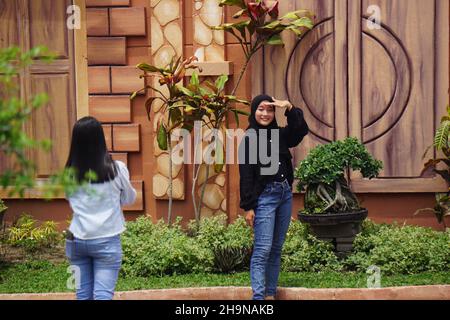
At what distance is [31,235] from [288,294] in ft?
9.45

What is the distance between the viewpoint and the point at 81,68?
338 inches

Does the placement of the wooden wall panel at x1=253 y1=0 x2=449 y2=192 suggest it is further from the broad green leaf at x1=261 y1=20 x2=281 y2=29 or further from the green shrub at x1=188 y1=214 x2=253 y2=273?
the green shrub at x1=188 y1=214 x2=253 y2=273

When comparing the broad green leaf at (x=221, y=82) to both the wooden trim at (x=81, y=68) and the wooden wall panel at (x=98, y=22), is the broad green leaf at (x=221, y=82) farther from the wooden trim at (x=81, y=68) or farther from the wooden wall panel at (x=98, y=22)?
the wooden trim at (x=81, y=68)

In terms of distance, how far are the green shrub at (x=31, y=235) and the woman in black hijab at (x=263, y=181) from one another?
9.06 feet

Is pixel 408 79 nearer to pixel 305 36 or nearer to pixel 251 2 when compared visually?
pixel 305 36

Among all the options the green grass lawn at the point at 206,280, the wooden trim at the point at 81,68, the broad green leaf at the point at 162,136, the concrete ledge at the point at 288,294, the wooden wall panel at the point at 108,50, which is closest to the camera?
the concrete ledge at the point at 288,294

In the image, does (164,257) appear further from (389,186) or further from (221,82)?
(389,186)

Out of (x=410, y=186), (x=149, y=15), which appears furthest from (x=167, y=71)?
(x=410, y=186)

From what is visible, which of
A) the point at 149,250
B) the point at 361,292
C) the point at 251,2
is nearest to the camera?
the point at 361,292

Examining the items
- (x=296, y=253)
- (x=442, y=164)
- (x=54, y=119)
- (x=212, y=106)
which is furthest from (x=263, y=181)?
(x=54, y=119)

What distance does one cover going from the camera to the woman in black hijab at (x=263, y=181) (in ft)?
20.1

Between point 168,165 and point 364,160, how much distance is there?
2.10 m

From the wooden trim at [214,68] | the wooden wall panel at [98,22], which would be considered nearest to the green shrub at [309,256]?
the wooden trim at [214,68]

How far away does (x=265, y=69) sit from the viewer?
27.1ft
